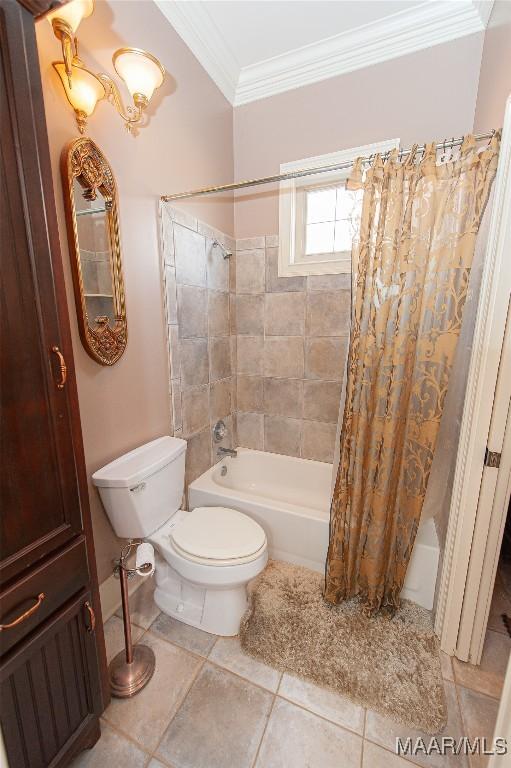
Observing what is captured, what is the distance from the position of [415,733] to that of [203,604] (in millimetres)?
879

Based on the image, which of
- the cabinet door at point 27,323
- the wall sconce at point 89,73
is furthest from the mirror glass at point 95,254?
the cabinet door at point 27,323

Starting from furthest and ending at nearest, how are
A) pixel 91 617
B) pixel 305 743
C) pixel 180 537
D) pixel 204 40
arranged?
pixel 204 40 → pixel 180 537 → pixel 305 743 → pixel 91 617

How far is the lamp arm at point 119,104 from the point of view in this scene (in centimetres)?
118

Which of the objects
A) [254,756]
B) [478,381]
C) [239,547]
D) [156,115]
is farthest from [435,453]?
[156,115]

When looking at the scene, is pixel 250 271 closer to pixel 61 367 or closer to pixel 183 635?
pixel 61 367

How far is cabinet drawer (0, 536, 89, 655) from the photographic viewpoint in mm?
683

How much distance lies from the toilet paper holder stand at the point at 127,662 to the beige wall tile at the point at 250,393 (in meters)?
1.32

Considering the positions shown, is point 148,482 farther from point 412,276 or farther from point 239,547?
point 412,276

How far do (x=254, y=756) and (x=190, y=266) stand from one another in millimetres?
2028

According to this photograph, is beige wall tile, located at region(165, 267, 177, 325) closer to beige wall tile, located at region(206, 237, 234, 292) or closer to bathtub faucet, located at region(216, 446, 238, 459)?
beige wall tile, located at region(206, 237, 234, 292)

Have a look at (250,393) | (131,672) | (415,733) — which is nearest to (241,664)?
(131,672)

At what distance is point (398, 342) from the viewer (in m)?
1.27

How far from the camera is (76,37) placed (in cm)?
109

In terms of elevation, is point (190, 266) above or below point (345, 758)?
above
